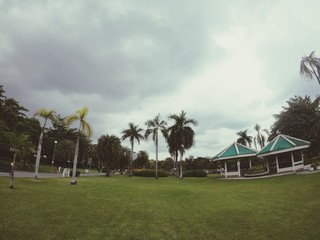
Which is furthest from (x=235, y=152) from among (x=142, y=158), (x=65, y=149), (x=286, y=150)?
(x=65, y=149)

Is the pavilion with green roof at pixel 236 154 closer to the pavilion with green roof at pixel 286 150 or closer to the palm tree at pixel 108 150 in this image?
the pavilion with green roof at pixel 286 150

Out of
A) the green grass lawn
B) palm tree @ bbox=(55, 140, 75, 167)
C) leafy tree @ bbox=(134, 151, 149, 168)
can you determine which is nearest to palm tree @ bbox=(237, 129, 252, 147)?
leafy tree @ bbox=(134, 151, 149, 168)

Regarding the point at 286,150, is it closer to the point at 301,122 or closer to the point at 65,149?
the point at 301,122

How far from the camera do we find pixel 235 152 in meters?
39.2

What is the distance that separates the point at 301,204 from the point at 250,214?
3.92m

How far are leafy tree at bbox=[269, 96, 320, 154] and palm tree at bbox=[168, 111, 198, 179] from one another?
19665 mm

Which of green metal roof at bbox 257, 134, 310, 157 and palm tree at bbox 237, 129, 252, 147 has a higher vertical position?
palm tree at bbox 237, 129, 252, 147

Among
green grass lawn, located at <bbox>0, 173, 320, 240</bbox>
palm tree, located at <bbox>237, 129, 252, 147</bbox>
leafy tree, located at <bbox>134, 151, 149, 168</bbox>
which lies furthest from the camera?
leafy tree, located at <bbox>134, 151, 149, 168</bbox>

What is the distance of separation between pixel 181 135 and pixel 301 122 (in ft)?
80.2

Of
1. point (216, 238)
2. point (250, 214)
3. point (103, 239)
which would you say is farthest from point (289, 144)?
point (103, 239)

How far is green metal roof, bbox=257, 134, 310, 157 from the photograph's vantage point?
3284 cm

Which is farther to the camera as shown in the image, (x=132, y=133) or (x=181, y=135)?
(x=132, y=133)

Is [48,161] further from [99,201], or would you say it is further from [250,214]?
[250,214]

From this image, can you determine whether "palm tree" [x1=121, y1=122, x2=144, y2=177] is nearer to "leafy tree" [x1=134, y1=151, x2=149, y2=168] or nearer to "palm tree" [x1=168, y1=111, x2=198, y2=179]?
"palm tree" [x1=168, y1=111, x2=198, y2=179]
